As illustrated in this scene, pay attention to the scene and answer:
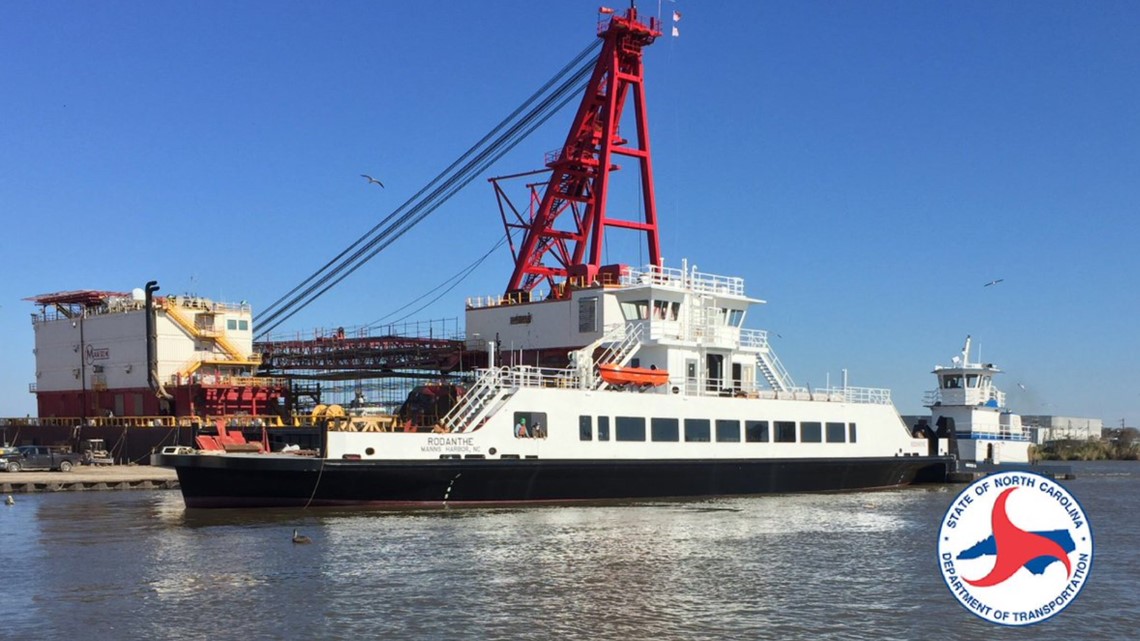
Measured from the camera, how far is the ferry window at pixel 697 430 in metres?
33.8

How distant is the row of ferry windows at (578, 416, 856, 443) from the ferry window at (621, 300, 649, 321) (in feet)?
14.0

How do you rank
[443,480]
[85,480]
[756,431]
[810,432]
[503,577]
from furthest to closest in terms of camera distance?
[85,480] → [810,432] → [756,431] → [443,480] → [503,577]

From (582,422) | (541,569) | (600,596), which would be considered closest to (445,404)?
(582,422)

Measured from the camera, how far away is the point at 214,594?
57.6 ft

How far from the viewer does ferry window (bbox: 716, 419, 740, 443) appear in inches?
1362

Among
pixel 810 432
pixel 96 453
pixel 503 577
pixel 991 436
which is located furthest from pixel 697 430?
pixel 96 453

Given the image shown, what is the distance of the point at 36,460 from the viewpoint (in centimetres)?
4406

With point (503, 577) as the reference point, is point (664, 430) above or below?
above

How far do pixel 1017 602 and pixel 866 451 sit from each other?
24965mm

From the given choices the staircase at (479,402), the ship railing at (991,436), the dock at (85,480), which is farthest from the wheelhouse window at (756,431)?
the dock at (85,480)

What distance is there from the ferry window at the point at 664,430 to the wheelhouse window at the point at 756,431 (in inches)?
106

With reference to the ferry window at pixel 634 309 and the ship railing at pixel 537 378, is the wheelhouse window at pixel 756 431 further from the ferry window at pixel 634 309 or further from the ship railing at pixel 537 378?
the ship railing at pixel 537 378

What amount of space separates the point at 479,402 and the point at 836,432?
14020mm

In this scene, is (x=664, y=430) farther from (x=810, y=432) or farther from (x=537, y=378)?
(x=810, y=432)
